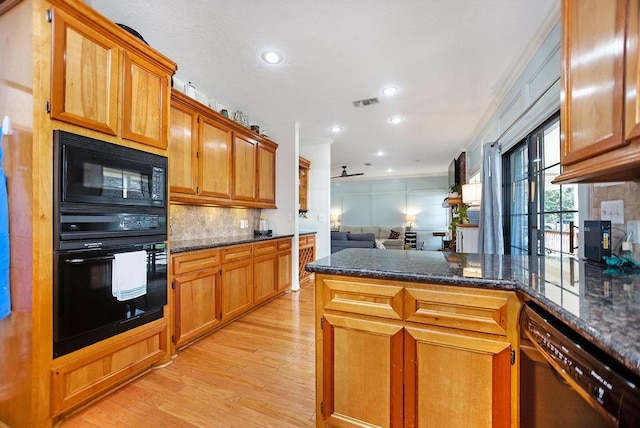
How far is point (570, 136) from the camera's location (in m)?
1.19

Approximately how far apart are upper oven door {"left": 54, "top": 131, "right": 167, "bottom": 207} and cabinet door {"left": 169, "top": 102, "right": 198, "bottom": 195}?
0.51 metres

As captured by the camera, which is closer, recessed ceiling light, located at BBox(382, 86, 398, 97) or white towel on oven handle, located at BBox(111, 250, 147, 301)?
white towel on oven handle, located at BBox(111, 250, 147, 301)

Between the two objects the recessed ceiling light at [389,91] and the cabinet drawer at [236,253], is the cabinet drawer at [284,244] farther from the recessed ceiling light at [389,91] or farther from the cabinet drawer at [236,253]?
the recessed ceiling light at [389,91]

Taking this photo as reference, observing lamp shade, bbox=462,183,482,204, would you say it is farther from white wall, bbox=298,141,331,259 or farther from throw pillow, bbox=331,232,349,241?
throw pillow, bbox=331,232,349,241

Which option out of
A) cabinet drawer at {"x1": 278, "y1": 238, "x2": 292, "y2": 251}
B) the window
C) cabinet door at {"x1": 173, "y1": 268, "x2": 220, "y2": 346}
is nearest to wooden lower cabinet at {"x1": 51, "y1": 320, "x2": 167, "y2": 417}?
cabinet door at {"x1": 173, "y1": 268, "x2": 220, "y2": 346}

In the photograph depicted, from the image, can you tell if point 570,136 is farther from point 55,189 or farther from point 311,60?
point 55,189

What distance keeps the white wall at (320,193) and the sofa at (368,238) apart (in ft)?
3.58

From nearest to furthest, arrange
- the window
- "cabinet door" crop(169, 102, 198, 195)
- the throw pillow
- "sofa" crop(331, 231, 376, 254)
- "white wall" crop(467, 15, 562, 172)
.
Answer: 1. "white wall" crop(467, 15, 562, 172)
2. the window
3. "cabinet door" crop(169, 102, 198, 195)
4. "sofa" crop(331, 231, 376, 254)
5. the throw pillow

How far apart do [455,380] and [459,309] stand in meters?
0.31

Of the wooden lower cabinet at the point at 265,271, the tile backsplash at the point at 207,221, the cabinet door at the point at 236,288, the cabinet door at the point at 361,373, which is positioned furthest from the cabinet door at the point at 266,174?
the cabinet door at the point at 361,373

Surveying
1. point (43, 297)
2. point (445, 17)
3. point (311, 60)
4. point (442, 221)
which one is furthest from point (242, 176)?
point (442, 221)

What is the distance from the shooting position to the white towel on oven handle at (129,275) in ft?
5.51

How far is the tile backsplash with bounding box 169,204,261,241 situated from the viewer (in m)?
2.87

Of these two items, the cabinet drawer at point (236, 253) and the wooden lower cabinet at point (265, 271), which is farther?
the wooden lower cabinet at point (265, 271)
